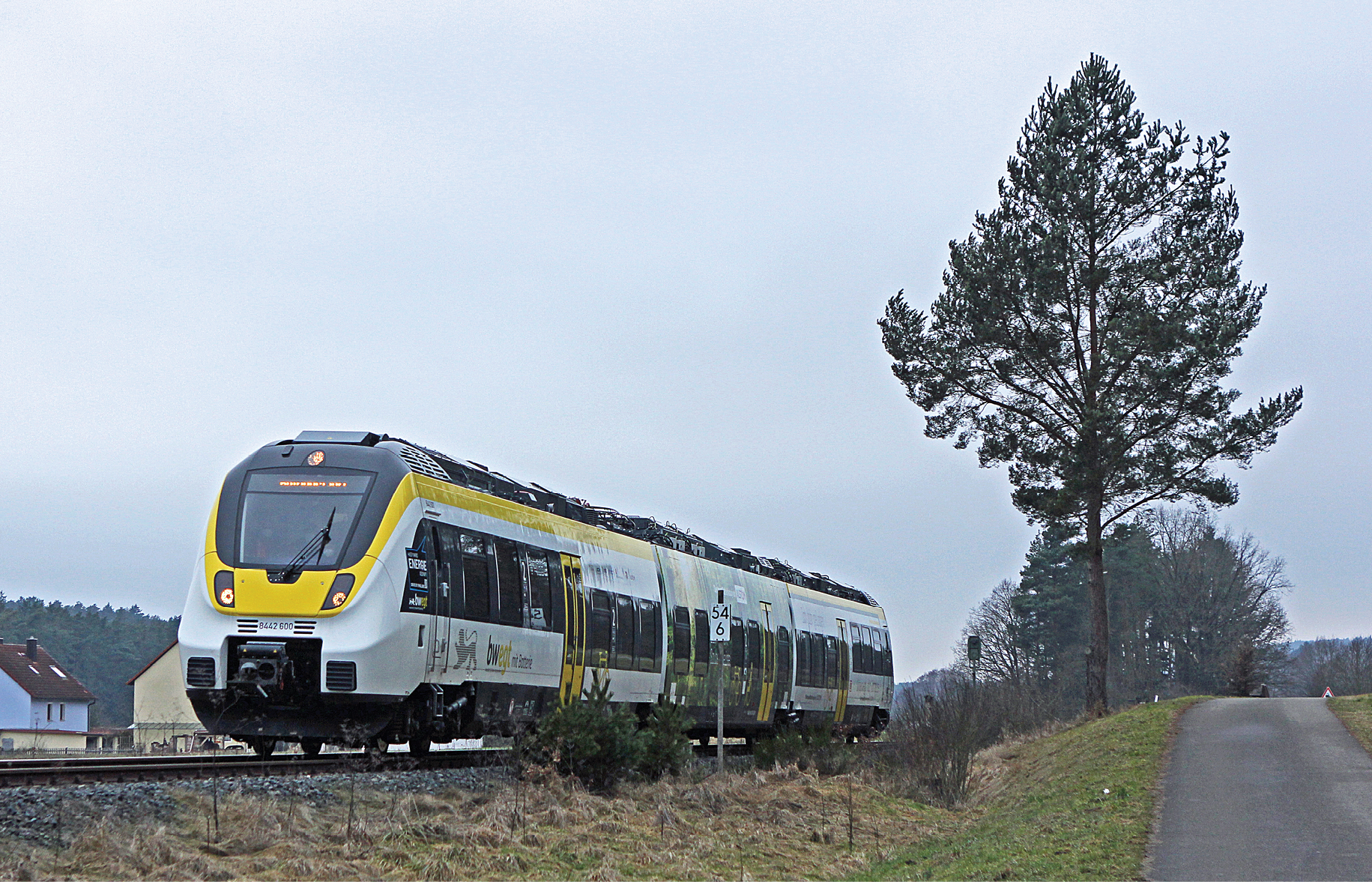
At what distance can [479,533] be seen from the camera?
Result: 56.1 feet

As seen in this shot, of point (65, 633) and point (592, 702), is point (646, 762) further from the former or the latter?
point (65, 633)

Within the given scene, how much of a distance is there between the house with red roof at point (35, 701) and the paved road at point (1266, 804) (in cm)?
5810

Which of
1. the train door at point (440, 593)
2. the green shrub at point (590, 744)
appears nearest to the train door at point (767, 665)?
the green shrub at point (590, 744)

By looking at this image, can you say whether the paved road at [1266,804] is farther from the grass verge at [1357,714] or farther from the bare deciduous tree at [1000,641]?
the bare deciduous tree at [1000,641]

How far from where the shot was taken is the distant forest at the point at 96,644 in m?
112

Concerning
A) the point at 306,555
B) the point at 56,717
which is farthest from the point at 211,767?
the point at 56,717

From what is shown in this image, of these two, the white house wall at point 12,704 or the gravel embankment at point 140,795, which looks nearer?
the gravel embankment at point 140,795

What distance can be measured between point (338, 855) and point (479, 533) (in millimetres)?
6204

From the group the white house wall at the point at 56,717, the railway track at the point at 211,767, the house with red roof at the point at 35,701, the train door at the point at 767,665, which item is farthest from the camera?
the white house wall at the point at 56,717

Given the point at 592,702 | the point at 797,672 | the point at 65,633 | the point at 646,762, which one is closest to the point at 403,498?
the point at 592,702

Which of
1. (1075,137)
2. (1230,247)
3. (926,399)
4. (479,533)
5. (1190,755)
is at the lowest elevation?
(1190,755)

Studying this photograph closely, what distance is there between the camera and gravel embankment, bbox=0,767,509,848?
34.0ft

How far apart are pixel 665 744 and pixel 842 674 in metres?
15.6

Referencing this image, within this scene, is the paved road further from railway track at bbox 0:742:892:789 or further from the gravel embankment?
railway track at bbox 0:742:892:789
